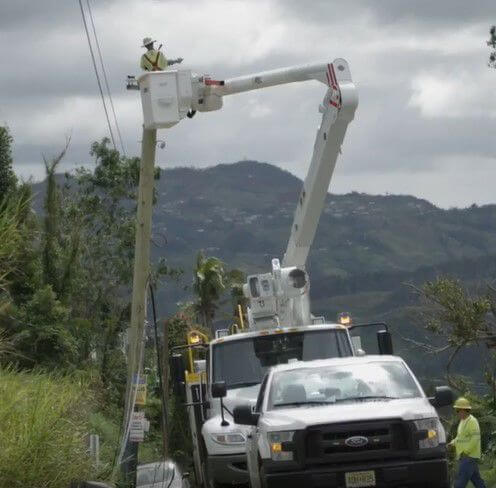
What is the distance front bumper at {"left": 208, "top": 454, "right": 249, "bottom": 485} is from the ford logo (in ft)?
13.0

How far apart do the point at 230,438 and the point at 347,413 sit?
4.02 metres

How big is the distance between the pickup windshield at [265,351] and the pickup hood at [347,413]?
16.7ft

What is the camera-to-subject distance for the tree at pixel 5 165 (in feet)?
92.9

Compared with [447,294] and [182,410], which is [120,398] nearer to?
[182,410]

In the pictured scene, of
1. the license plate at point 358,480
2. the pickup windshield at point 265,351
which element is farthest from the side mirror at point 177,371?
the license plate at point 358,480

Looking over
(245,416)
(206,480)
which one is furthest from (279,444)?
(206,480)

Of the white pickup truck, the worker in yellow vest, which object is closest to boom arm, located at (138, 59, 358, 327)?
the worker in yellow vest

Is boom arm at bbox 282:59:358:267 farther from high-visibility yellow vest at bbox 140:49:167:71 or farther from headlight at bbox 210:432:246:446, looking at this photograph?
headlight at bbox 210:432:246:446

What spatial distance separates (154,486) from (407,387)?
336 cm

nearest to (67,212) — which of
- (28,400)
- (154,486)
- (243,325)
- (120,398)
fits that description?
(120,398)

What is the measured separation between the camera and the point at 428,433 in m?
14.6

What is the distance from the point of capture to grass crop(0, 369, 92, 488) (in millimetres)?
12008

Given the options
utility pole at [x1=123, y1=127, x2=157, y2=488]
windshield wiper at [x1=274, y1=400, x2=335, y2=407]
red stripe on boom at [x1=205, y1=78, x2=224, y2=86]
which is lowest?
windshield wiper at [x1=274, y1=400, x2=335, y2=407]

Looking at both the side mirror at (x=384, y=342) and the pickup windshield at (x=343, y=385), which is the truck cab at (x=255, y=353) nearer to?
the side mirror at (x=384, y=342)
